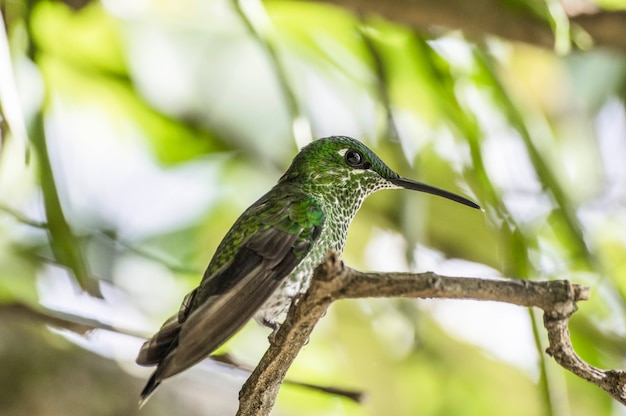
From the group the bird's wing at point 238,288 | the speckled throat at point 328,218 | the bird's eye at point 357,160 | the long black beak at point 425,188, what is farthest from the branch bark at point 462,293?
the bird's eye at point 357,160

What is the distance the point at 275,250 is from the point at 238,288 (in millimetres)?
138

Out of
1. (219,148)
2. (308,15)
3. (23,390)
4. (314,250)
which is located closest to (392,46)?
(308,15)

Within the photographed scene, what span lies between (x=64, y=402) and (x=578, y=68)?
2.54m

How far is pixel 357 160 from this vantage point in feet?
5.82

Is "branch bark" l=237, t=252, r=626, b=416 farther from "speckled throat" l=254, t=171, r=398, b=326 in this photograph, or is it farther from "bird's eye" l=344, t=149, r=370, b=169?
"bird's eye" l=344, t=149, r=370, b=169

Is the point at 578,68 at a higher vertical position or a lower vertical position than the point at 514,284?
higher

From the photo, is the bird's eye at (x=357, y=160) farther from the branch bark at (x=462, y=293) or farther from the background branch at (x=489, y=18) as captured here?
the background branch at (x=489, y=18)

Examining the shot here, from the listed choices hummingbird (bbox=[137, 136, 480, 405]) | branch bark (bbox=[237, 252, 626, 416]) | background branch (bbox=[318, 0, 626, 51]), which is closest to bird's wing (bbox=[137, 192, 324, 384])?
→ hummingbird (bbox=[137, 136, 480, 405])

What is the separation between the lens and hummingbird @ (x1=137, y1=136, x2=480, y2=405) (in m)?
1.20

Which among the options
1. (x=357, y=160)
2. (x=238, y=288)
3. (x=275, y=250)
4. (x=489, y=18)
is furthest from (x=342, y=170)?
(x=489, y=18)

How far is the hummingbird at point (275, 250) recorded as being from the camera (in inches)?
47.1

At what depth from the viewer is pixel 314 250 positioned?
154 centimetres

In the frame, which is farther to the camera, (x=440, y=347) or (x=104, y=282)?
(x=440, y=347)

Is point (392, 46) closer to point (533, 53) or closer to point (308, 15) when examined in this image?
point (308, 15)
